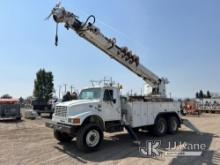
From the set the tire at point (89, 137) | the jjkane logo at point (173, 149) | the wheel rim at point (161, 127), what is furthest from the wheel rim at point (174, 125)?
the tire at point (89, 137)

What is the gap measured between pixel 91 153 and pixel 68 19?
5436 mm

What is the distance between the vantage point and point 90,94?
11344 mm

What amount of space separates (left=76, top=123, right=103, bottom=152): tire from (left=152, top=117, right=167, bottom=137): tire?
3790 millimetres

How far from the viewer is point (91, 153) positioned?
9.30 m

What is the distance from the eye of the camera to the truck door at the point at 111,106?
1078cm

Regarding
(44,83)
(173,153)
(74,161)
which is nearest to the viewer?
(74,161)

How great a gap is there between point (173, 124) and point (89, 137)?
19.4 ft

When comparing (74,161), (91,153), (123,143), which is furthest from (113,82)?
(74,161)

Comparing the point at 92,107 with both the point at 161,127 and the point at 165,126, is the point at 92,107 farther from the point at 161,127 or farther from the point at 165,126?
the point at 165,126

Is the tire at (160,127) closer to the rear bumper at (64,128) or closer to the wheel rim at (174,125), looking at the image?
the wheel rim at (174,125)

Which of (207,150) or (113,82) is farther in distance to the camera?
(113,82)

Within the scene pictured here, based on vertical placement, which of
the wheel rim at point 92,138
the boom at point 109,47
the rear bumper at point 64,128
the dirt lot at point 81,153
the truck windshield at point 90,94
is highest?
the boom at point 109,47

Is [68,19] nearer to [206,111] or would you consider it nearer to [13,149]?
[13,149]

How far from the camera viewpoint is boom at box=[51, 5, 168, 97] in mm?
10906
